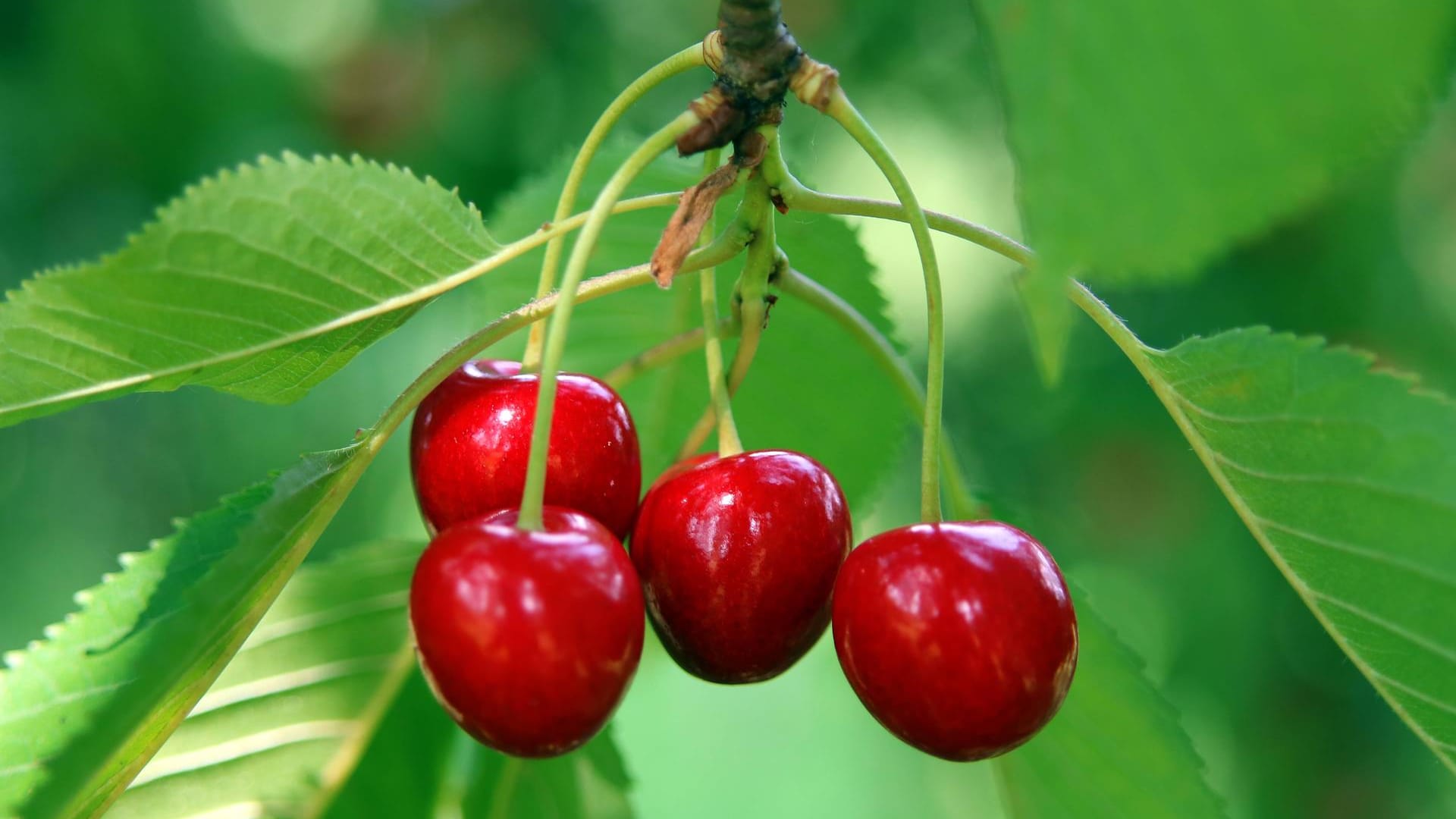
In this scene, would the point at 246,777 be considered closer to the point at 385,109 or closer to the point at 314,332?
the point at 314,332

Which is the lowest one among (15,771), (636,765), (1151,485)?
(636,765)

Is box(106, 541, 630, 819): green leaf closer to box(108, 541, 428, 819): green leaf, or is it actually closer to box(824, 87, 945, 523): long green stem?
box(108, 541, 428, 819): green leaf

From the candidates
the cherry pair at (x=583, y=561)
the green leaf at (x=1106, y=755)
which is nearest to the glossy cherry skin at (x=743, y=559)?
the cherry pair at (x=583, y=561)

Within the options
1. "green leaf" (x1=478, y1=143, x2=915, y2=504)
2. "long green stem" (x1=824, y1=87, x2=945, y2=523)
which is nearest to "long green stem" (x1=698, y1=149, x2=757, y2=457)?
"long green stem" (x1=824, y1=87, x2=945, y2=523)

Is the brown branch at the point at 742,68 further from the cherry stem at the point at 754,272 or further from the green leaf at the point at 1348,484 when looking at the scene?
Result: the green leaf at the point at 1348,484

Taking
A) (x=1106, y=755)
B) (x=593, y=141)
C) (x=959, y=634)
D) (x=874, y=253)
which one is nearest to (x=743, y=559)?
(x=959, y=634)

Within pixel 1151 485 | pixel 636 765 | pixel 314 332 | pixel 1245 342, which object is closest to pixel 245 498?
pixel 314 332
